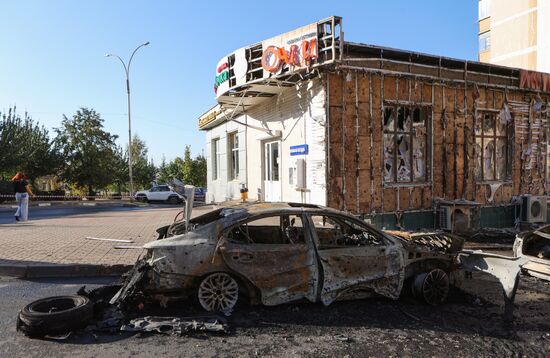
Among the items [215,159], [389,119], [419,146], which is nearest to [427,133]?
[419,146]

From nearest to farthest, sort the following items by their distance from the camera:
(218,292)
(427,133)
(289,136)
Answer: (218,292) → (427,133) → (289,136)

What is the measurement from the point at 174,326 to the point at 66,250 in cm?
526

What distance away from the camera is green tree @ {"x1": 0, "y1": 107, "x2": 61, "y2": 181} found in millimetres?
29625

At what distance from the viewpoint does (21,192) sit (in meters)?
13.9

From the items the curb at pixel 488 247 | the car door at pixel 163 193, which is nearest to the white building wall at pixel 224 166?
the curb at pixel 488 247

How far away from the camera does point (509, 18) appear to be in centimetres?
3803

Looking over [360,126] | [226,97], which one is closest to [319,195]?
[360,126]

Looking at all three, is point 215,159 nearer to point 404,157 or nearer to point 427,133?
point 404,157

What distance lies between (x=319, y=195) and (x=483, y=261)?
5.62 m

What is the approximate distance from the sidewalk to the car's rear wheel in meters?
4.72

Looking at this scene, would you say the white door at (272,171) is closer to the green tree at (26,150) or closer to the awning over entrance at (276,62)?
the awning over entrance at (276,62)

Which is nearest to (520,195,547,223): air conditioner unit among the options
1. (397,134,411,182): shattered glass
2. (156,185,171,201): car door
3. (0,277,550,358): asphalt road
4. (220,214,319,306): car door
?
(397,134,411,182): shattered glass

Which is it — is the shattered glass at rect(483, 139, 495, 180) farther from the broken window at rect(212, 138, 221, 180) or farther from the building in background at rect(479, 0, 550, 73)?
the building in background at rect(479, 0, 550, 73)

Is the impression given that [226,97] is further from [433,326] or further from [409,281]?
[433,326]
